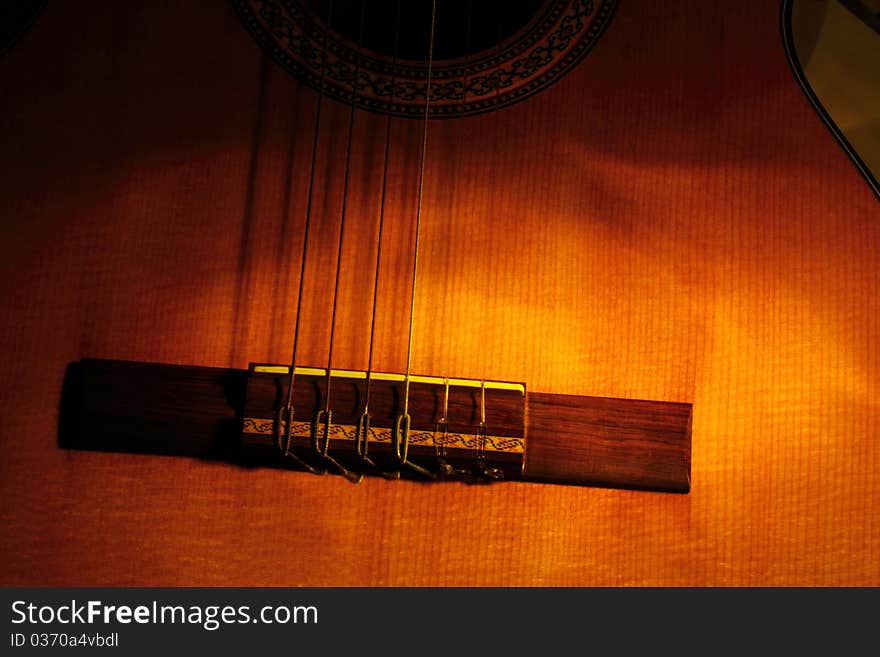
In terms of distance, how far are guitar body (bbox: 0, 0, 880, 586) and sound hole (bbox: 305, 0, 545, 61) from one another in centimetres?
14

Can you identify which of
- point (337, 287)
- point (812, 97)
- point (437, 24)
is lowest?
point (337, 287)

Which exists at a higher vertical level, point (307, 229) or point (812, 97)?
point (812, 97)

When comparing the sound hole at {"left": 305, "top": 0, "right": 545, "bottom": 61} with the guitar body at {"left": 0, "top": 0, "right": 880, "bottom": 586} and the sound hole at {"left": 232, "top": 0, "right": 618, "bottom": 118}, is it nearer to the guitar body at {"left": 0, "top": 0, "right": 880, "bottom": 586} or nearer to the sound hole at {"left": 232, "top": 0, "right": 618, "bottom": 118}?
the sound hole at {"left": 232, "top": 0, "right": 618, "bottom": 118}

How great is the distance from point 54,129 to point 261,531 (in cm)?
85

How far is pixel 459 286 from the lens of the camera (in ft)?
4.88

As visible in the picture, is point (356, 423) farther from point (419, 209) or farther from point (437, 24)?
point (437, 24)

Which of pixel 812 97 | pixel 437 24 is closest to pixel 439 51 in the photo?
pixel 437 24

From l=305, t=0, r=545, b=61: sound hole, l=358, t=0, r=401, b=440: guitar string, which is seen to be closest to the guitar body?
l=358, t=0, r=401, b=440: guitar string

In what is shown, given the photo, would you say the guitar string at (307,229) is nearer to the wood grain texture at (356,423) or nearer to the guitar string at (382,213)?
the wood grain texture at (356,423)

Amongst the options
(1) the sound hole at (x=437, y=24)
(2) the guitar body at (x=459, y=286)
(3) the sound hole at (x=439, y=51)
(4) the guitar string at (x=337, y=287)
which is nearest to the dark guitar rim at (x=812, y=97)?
(2) the guitar body at (x=459, y=286)

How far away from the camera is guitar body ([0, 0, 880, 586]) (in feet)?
4.67

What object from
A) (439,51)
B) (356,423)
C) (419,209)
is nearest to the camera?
(356,423)

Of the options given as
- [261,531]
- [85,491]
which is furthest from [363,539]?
[85,491]

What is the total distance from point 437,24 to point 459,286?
0.54m
